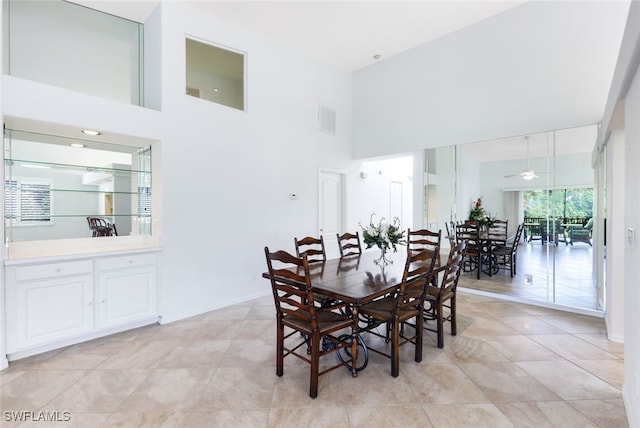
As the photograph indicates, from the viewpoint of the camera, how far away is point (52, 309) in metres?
2.95

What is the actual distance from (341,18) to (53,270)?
4.64 m

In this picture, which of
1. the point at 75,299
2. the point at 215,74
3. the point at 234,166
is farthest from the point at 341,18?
the point at 75,299

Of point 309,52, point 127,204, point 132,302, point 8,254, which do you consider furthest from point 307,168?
point 8,254

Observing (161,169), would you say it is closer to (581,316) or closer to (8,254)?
(8,254)

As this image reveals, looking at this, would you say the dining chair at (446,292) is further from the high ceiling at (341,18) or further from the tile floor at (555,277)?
the high ceiling at (341,18)

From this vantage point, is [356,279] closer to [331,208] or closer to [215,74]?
[331,208]

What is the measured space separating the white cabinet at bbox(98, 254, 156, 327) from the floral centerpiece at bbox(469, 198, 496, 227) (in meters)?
4.69

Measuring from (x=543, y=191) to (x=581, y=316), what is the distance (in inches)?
65.9

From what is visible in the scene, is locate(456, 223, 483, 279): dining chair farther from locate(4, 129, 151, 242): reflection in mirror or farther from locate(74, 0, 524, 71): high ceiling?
locate(4, 129, 151, 242): reflection in mirror

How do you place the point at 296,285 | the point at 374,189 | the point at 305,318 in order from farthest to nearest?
the point at 374,189, the point at 296,285, the point at 305,318

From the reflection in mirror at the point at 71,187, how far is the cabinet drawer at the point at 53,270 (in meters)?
0.48

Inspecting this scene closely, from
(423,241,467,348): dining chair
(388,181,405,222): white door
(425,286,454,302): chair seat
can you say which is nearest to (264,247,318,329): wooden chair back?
(423,241,467,348): dining chair

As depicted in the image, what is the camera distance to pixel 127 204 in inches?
154

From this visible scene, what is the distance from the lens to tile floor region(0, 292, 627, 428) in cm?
205
